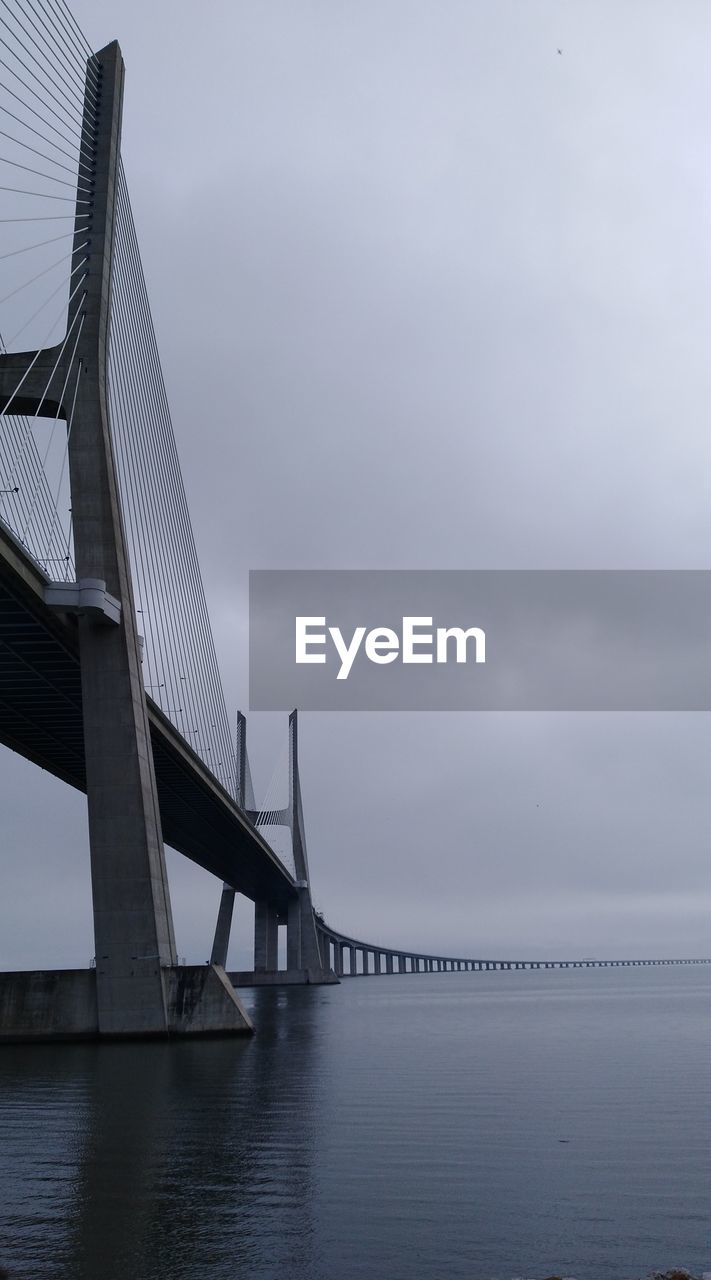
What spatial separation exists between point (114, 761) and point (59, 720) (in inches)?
410

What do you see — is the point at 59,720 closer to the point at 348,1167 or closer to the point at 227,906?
the point at 348,1167

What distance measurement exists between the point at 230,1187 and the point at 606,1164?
5.09m

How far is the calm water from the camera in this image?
10.5 metres

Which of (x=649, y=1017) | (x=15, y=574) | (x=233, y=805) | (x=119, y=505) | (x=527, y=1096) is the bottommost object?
(x=649, y=1017)

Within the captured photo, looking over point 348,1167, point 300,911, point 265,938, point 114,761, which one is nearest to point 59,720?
point 114,761

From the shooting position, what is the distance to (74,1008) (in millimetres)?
33625

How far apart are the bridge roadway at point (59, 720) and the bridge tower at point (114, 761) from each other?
1435mm

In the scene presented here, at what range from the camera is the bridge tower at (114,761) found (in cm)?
3306

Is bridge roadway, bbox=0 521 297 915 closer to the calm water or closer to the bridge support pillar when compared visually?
the calm water

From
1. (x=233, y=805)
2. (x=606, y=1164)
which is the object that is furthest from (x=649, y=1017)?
(x=606, y=1164)

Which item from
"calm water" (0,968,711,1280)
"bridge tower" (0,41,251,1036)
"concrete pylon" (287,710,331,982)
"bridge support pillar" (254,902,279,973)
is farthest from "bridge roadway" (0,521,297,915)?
"bridge support pillar" (254,902,279,973)

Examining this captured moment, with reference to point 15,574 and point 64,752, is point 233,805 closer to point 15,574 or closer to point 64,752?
point 64,752

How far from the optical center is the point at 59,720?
43.4 meters

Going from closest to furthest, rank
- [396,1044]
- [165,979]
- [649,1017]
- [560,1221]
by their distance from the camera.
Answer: [560,1221] < [165,979] < [396,1044] < [649,1017]
